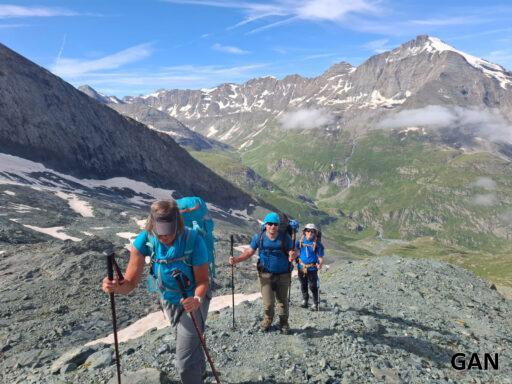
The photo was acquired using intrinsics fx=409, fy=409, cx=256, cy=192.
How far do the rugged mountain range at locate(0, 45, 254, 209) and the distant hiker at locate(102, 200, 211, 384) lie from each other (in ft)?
389

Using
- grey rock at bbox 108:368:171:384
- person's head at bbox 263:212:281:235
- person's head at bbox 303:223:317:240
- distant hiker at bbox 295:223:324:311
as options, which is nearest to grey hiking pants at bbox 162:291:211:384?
grey rock at bbox 108:368:171:384

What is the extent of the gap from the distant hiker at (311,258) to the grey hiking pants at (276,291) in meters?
3.36

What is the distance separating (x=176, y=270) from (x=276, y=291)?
21.0 ft

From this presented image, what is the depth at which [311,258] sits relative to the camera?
55.4 feet

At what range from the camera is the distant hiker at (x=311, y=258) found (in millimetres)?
16828

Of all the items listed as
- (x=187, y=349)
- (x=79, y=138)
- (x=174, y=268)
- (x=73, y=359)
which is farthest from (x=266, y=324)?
(x=79, y=138)

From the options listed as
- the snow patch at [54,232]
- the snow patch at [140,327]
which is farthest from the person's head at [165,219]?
the snow patch at [54,232]

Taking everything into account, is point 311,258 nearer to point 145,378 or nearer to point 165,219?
point 145,378

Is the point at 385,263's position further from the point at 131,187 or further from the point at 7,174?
the point at 131,187

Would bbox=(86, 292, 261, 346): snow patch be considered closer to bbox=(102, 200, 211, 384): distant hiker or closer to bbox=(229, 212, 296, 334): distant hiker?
bbox=(229, 212, 296, 334): distant hiker

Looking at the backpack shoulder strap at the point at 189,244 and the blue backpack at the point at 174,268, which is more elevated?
the backpack shoulder strap at the point at 189,244

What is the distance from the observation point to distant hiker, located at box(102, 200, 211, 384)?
26.1 ft

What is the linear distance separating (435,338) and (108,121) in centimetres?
14810

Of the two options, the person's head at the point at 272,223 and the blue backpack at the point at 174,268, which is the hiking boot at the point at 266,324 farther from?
the blue backpack at the point at 174,268
